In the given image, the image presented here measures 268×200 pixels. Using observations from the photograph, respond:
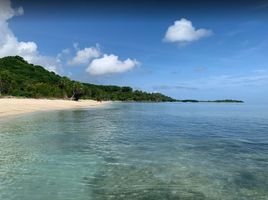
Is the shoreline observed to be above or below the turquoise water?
above

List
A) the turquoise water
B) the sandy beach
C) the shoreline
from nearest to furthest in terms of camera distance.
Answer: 1. the turquoise water
2. the shoreline
3. the sandy beach

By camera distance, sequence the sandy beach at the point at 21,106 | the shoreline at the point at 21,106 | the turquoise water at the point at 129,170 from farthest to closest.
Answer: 1. the sandy beach at the point at 21,106
2. the shoreline at the point at 21,106
3. the turquoise water at the point at 129,170

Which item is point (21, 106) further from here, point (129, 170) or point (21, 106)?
point (129, 170)

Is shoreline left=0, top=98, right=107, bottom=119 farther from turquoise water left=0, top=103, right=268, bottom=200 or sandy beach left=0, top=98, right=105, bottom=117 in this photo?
turquoise water left=0, top=103, right=268, bottom=200

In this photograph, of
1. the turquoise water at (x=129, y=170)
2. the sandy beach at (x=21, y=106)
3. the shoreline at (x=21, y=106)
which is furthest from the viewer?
the sandy beach at (x=21, y=106)

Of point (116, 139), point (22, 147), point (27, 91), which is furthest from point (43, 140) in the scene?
point (27, 91)

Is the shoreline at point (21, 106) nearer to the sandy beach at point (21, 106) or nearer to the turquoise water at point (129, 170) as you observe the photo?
the sandy beach at point (21, 106)

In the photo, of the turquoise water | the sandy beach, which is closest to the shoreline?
the sandy beach

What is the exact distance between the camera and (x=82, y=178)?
12.5m

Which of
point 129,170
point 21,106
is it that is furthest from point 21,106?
point 129,170

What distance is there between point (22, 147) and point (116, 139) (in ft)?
23.5

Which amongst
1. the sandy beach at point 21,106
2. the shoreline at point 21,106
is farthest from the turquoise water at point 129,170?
the sandy beach at point 21,106

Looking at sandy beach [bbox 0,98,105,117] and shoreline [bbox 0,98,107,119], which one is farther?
sandy beach [bbox 0,98,105,117]

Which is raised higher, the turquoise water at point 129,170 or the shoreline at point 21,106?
the shoreline at point 21,106
